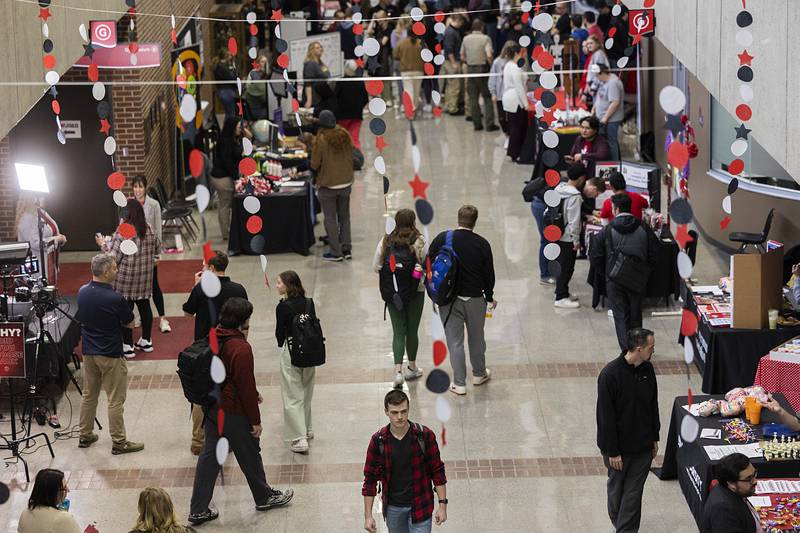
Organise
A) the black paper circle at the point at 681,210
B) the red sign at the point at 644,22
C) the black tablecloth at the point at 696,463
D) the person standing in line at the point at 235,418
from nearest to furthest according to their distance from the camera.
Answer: the black paper circle at the point at 681,210
the black tablecloth at the point at 696,463
the person standing in line at the point at 235,418
the red sign at the point at 644,22

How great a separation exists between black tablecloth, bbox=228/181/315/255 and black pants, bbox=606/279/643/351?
15.1ft

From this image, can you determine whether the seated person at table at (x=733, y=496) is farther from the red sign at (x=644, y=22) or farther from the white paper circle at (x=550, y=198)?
the red sign at (x=644, y=22)

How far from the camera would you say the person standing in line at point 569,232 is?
40.0ft

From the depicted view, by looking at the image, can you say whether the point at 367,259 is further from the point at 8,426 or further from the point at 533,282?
the point at 8,426

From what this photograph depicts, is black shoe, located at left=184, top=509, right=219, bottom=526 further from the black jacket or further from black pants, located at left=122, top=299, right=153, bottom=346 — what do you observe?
the black jacket

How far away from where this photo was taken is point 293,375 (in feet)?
30.1

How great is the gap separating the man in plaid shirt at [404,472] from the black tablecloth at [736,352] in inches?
151

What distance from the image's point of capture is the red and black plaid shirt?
683 cm

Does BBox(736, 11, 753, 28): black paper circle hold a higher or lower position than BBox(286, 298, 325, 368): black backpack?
higher

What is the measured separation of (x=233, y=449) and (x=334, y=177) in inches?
232

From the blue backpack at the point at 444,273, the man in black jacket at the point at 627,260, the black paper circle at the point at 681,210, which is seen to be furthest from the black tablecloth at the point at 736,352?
the black paper circle at the point at 681,210

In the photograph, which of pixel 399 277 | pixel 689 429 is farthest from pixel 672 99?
pixel 399 277

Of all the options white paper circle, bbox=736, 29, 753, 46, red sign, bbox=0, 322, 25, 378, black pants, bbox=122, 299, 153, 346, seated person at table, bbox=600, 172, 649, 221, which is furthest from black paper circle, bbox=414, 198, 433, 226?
black pants, bbox=122, 299, 153, 346

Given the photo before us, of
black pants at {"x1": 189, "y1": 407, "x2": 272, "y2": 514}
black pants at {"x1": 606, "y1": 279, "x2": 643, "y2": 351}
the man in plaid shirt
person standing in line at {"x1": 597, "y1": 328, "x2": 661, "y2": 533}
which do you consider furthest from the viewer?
black pants at {"x1": 606, "y1": 279, "x2": 643, "y2": 351}
